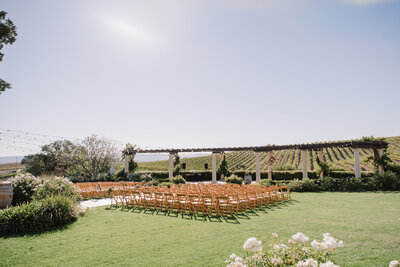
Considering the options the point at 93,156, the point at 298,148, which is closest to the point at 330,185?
the point at 298,148

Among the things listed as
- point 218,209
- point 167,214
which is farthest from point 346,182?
point 167,214

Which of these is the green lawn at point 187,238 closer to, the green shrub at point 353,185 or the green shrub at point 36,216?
the green shrub at point 36,216

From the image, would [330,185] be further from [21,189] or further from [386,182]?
[21,189]

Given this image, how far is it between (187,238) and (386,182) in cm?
1388

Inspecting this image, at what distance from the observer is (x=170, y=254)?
448cm

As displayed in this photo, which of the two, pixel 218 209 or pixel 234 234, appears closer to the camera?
pixel 234 234

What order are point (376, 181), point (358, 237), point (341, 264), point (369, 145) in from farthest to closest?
point (369, 145)
point (376, 181)
point (358, 237)
point (341, 264)

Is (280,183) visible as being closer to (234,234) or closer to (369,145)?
(369,145)

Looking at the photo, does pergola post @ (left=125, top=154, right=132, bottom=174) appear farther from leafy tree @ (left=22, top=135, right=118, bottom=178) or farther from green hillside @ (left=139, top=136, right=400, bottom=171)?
green hillside @ (left=139, top=136, right=400, bottom=171)

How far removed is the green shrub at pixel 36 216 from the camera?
6547 millimetres

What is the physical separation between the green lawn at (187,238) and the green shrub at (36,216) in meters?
0.55

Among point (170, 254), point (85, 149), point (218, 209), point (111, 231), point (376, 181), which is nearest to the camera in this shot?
point (170, 254)

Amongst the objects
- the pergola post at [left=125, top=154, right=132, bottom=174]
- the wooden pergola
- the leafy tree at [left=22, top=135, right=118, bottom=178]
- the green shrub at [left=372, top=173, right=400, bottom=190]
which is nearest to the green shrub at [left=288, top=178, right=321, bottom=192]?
the wooden pergola

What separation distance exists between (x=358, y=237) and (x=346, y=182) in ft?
36.7
